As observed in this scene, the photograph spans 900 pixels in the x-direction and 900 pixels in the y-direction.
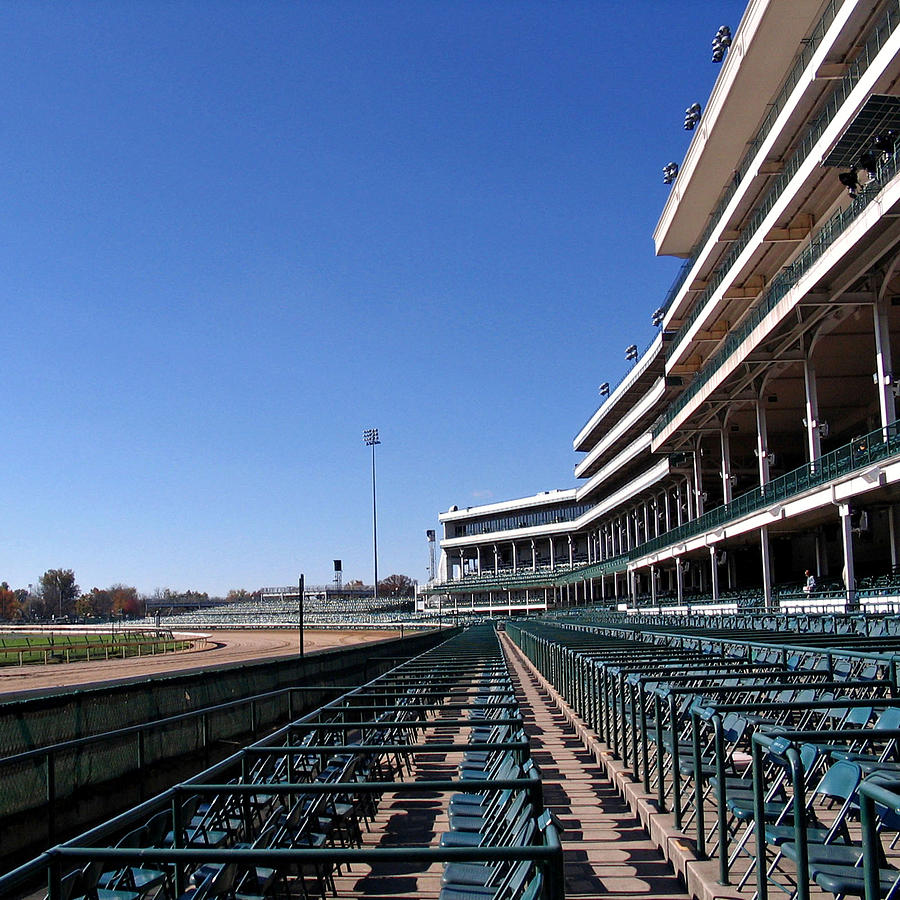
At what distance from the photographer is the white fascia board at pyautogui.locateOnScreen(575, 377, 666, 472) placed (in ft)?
234

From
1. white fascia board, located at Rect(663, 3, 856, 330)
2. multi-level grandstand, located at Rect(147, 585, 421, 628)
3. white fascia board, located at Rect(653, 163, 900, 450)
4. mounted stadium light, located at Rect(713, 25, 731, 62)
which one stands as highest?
mounted stadium light, located at Rect(713, 25, 731, 62)

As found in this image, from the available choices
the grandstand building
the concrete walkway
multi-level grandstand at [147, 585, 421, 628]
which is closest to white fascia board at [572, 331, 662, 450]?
the grandstand building

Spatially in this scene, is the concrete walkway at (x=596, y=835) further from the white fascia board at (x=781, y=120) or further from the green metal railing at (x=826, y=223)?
the white fascia board at (x=781, y=120)

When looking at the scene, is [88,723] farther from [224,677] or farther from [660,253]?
[660,253]

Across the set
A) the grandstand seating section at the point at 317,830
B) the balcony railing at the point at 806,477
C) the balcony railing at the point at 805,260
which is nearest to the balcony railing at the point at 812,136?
the balcony railing at the point at 805,260

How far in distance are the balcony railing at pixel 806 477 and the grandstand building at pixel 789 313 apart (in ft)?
0.39

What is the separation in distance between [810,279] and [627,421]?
50.7 m

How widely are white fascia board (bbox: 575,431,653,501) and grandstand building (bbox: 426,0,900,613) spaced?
0.57 meters

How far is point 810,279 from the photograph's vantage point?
1288 inches

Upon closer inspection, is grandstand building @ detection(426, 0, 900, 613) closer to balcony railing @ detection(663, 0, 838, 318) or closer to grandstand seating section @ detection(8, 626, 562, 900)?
balcony railing @ detection(663, 0, 838, 318)

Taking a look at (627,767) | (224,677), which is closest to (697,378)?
(224,677)

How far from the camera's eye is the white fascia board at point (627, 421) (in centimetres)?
7120

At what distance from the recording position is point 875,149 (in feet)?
95.9

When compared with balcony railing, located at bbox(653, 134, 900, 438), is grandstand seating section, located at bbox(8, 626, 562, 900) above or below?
below
